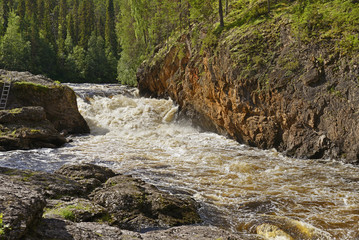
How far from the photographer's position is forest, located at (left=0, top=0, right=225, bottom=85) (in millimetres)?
30016

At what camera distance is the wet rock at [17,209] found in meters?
2.66

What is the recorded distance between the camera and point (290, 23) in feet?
40.0

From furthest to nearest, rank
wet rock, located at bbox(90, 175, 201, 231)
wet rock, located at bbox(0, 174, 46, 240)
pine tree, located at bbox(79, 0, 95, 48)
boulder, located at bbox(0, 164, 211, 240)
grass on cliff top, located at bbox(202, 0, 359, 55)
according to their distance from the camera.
Result: 1. pine tree, located at bbox(79, 0, 95, 48)
2. grass on cliff top, located at bbox(202, 0, 359, 55)
3. wet rock, located at bbox(90, 175, 201, 231)
4. boulder, located at bbox(0, 164, 211, 240)
5. wet rock, located at bbox(0, 174, 46, 240)

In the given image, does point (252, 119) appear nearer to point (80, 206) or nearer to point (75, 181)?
point (75, 181)

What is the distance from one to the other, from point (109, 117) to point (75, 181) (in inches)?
538

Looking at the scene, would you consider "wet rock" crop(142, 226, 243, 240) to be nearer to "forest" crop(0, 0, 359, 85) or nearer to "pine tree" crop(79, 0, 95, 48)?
"forest" crop(0, 0, 359, 85)

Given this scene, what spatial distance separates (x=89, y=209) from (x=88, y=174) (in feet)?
7.23

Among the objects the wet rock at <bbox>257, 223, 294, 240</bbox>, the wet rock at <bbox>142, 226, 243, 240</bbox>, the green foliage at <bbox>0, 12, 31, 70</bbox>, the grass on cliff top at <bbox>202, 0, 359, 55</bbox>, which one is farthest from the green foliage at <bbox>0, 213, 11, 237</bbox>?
the green foliage at <bbox>0, 12, 31, 70</bbox>

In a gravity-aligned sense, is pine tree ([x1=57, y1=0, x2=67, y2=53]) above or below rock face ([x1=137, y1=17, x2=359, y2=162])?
above

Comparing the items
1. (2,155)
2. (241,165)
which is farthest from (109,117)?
(241,165)

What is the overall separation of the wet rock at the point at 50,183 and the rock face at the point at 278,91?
8.13m

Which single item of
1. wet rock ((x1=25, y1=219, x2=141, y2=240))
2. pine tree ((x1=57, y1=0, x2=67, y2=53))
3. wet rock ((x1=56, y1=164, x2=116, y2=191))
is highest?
pine tree ((x1=57, y1=0, x2=67, y2=53))

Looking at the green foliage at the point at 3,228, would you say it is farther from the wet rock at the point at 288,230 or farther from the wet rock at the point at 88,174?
the wet rock at the point at 288,230

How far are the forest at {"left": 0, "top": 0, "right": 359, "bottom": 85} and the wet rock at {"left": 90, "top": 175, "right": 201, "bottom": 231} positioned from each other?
8.22 metres
